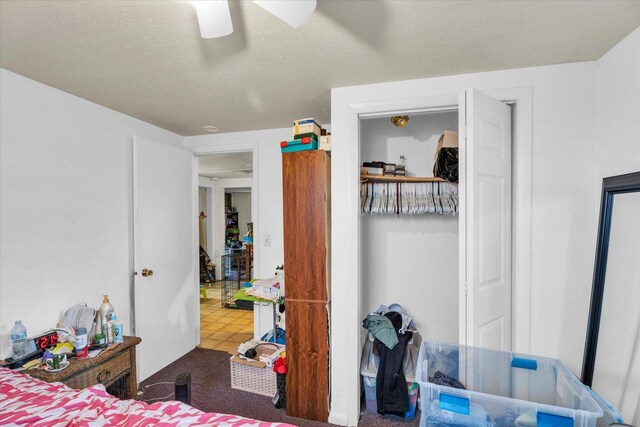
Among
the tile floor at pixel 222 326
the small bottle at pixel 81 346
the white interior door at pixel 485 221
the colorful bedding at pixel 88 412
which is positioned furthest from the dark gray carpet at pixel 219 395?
the colorful bedding at pixel 88 412

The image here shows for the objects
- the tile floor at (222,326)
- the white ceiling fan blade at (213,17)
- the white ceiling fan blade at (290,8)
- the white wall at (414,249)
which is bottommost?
the tile floor at (222,326)

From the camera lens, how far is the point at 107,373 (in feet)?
6.73

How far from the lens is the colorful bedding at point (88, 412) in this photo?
1.14 meters

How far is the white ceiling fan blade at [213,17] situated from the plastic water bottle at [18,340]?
200 centimetres

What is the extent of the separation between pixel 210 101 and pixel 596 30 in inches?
92.5

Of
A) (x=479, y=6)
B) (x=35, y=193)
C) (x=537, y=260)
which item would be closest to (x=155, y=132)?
(x=35, y=193)

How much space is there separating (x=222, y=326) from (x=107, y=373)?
2178mm

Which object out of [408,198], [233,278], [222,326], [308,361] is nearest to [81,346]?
[308,361]

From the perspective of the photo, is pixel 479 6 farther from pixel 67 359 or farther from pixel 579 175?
pixel 67 359

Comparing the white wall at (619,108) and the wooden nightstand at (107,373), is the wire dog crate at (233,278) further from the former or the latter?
the white wall at (619,108)

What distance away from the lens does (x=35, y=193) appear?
205 cm

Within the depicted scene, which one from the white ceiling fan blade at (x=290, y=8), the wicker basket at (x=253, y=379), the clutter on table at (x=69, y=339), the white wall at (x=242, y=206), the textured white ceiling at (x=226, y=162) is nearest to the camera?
the white ceiling fan blade at (x=290, y=8)

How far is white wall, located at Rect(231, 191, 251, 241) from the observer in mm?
9000

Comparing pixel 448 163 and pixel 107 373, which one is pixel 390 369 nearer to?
pixel 448 163
